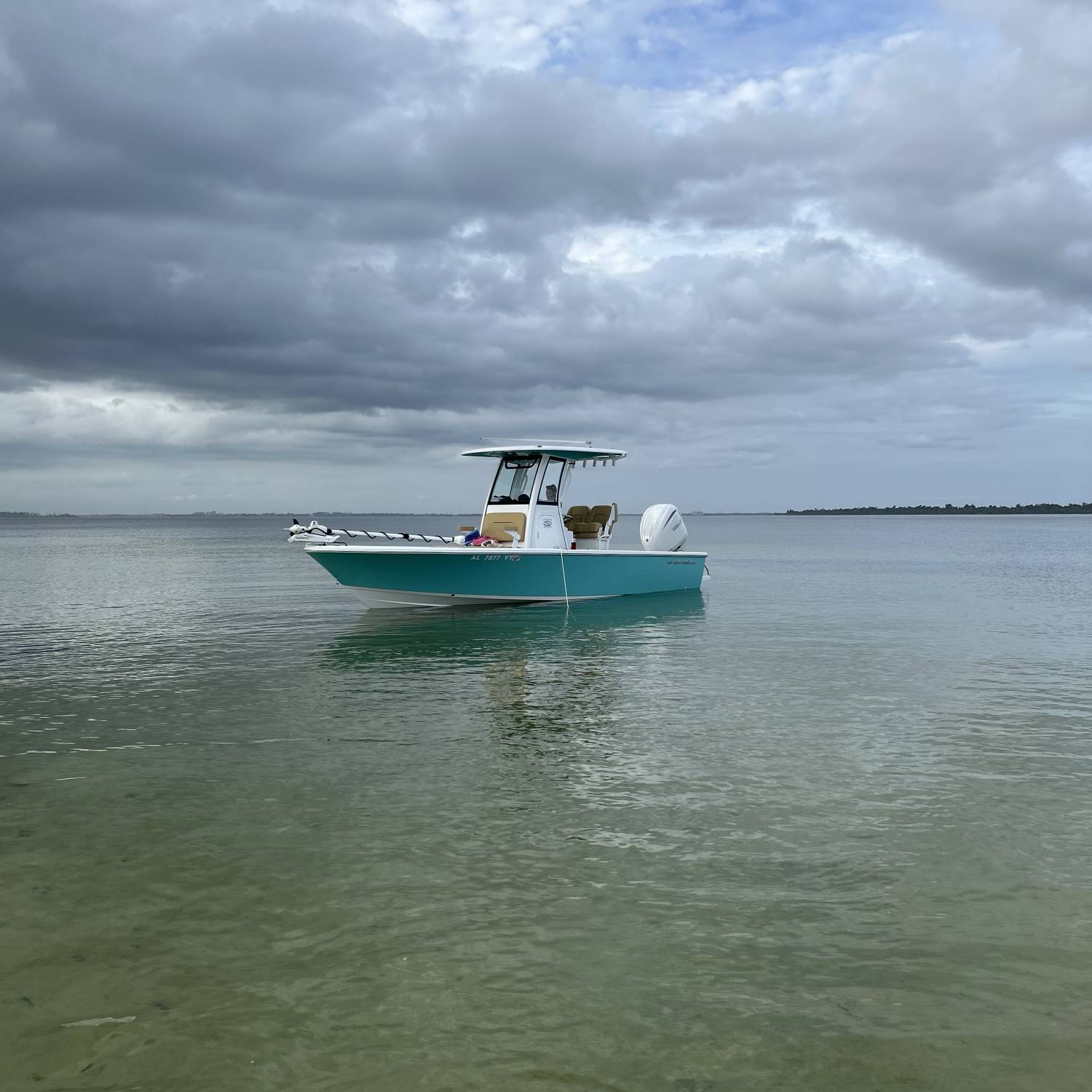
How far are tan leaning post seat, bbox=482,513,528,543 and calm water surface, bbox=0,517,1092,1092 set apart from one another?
9788mm

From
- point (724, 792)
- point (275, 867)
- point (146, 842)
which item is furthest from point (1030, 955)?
point (146, 842)

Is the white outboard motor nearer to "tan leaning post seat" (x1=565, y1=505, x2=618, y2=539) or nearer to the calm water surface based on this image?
"tan leaning post seat" (x1=565, y1=505, x2=618, y2=539)

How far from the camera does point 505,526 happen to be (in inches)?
1057

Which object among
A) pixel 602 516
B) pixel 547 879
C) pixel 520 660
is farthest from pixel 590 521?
pixel 547 879

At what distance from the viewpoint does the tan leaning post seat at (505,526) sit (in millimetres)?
26600

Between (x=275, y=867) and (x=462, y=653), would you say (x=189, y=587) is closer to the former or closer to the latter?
(x=462, y=653)

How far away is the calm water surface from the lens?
15.6 ft

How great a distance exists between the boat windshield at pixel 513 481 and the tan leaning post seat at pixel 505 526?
1.59ft

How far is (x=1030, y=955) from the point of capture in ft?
19.0

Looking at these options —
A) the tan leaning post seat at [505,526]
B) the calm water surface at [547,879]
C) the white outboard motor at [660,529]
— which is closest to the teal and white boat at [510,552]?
the tan leaning post seat at [505,526]

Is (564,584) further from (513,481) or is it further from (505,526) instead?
(513,481)

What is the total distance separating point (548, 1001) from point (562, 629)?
18357 mm

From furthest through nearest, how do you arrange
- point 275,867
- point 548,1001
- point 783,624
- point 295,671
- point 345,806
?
point 783,624 → point 295,671 → point 345,806 → point 275,867 → point 548,1001

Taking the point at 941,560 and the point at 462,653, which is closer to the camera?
the point at 462,653
